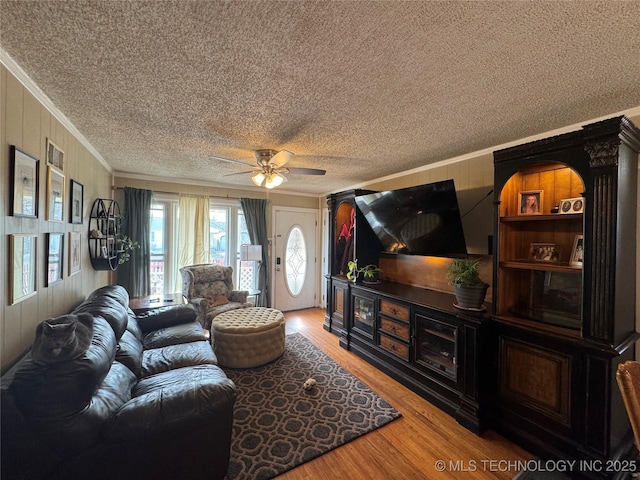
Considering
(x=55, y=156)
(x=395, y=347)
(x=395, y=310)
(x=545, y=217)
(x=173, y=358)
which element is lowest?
(x=395, y=347)

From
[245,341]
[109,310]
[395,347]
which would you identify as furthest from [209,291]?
[395,347]

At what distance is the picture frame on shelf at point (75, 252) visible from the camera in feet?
7.50

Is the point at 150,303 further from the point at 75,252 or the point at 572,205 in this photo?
the point at 572,205

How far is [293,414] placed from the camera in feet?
7.45

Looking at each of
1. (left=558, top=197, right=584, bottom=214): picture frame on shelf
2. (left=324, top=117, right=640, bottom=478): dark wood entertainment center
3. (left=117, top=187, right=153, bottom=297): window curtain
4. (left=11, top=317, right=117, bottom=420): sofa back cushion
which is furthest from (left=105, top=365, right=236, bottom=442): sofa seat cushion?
(left=117, top=187, right=153, bottom=297): window curtain

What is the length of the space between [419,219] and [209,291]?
3.20 m

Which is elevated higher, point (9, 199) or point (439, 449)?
point (9, 199)

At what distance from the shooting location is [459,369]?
228cm

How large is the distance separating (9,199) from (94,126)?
1263 millimetres

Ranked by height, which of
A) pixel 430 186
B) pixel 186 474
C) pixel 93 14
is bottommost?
pixel 186 474

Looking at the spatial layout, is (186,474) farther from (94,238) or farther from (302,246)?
(302,246)

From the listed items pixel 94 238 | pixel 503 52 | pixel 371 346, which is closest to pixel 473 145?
pixel 503 52

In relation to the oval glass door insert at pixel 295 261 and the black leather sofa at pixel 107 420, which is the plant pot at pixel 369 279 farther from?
the black leather sofa at pixel 107 420

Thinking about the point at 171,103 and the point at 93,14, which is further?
the point at 171,103
